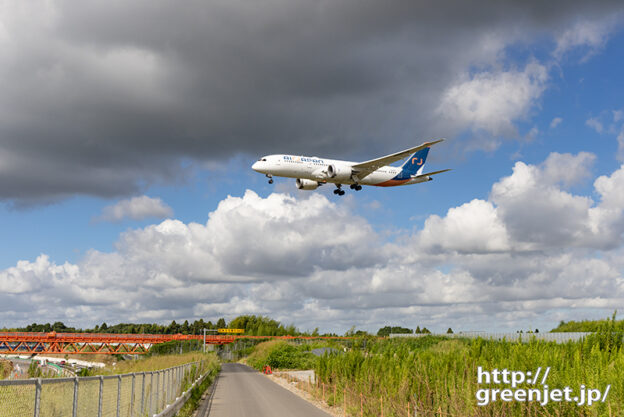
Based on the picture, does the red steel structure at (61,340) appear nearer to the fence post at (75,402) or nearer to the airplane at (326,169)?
the airplane at (326,169)

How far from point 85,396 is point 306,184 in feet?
133

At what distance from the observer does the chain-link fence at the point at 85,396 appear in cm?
808

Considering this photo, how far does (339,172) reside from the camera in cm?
4866

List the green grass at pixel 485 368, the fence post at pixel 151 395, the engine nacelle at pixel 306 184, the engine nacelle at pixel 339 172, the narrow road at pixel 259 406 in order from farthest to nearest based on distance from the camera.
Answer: the engine nacelle at pixel 306 184 → the engine nacelle at pixel 339 172 → the narrow road at pixel 259 406 → the fence post at pixel 151 395 → the green grass at pixel 485 368

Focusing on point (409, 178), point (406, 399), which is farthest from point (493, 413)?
point (409, 178)

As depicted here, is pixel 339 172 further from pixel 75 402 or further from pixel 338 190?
pixel 75 402

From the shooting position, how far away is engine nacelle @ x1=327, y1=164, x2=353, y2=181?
48.4m

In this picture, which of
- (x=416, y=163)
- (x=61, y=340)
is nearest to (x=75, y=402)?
(x=416, y=163)

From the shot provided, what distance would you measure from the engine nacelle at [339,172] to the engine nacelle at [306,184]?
2498mm

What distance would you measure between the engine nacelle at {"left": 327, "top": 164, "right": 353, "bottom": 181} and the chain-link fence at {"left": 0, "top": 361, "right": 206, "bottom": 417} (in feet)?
94.9

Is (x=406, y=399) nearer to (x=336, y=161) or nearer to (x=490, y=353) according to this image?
(x=490, y=353)

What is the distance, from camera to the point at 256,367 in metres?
85.8

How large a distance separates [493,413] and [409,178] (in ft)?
142

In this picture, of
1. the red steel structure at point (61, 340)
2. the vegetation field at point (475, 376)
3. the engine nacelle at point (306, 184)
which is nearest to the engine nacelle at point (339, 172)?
the engine nacelle at point (306, 184)
